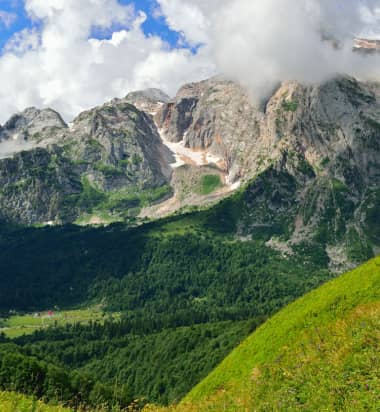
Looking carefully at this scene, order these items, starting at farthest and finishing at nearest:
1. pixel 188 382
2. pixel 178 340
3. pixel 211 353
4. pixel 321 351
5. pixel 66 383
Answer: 1. pixel 178 340
2. pixel 211 353
3. pixel 188 382
4. pixel 66 383
5. pixel 321 351

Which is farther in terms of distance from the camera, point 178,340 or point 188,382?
point 178,340

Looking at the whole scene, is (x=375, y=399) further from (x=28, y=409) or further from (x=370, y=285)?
(x=370, y=285)

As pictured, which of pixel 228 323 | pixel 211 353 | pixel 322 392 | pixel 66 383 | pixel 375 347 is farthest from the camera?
pixel 228 323

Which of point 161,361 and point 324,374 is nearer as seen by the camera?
point 324,374

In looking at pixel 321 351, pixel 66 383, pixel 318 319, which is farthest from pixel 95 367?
pixel 321 351

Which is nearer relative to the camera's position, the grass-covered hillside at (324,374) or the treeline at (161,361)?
the grass-covered hillside at (324,374)

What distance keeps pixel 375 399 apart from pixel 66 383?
257 feet

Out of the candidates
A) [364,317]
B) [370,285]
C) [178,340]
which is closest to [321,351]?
[364,317]

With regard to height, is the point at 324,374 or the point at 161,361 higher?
the point at 161,361

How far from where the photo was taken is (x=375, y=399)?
1991cm

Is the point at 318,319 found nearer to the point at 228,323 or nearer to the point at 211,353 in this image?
the point at 211,353

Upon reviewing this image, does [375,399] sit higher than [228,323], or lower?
→ lower

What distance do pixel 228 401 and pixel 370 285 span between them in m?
29.2

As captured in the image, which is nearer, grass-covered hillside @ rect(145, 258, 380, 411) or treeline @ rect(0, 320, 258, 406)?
grass-covered hillside @ rect(145, 258, 380, 411)
